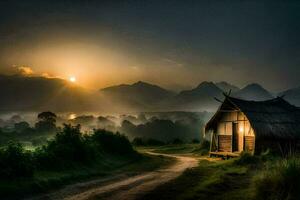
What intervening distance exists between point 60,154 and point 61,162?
1127 millimetres

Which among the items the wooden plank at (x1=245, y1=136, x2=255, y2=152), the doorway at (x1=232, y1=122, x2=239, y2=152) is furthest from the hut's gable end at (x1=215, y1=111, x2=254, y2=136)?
the wooden plank at (x1=245, y1=136, x2=255, y2=152)

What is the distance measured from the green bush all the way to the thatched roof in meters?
18.8

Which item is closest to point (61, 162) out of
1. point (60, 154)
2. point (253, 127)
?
point (60, 154)

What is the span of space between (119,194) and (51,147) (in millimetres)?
9719

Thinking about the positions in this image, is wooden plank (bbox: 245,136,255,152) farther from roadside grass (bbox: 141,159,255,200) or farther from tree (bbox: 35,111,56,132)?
tree (bbox: 35,111,56,132)

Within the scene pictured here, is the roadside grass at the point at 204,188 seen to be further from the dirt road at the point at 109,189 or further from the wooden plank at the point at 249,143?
the wooden plank at the point at 249,143

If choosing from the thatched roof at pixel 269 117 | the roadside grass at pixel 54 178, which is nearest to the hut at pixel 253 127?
the thatched roof at pixel 269 117

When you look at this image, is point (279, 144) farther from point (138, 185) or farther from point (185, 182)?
point (138, 185)

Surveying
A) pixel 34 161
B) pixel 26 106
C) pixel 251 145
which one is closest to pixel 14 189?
pixel 34 161

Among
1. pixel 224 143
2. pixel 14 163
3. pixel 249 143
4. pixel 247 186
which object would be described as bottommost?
pixel 247 186

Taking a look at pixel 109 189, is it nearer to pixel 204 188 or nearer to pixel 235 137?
pixel 204 188

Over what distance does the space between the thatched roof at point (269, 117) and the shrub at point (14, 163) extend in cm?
2094

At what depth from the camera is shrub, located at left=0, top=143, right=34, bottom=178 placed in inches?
669

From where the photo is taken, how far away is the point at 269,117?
34.5m
